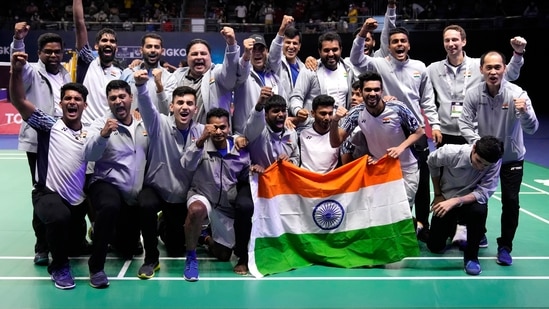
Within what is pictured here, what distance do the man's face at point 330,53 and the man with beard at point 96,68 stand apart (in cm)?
235

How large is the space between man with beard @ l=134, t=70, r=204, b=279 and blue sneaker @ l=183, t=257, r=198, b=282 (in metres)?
0.32

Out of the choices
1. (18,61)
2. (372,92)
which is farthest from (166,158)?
(372,92)

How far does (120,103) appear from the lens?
5227 mm

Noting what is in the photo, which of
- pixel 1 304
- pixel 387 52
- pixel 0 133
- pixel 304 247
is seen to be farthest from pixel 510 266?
pixel 0 133

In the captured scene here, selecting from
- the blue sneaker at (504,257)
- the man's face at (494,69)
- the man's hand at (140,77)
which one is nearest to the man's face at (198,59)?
the man's hand at (140,77)

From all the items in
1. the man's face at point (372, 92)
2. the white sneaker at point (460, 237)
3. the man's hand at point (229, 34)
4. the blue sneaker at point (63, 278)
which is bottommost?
the blue sneaker at point (63, 278)

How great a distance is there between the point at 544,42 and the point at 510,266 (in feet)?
58.6

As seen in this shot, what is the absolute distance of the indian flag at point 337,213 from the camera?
567 centimetres

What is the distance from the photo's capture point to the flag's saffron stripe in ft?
18.7

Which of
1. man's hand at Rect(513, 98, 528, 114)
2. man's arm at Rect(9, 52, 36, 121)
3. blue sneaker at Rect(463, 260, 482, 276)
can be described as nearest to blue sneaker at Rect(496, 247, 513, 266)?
blue sneaker at Rect(463, 260, 482, 276)

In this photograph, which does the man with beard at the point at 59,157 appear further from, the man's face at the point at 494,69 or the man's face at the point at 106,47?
the man's face at the point at 494,69

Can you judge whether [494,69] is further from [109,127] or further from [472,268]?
[109,127]

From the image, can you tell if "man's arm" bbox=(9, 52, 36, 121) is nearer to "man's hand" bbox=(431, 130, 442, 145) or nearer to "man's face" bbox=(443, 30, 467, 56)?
"man's hand" bbox=(431, 130, 442, 145)

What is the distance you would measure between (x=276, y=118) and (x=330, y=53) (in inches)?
51.7
